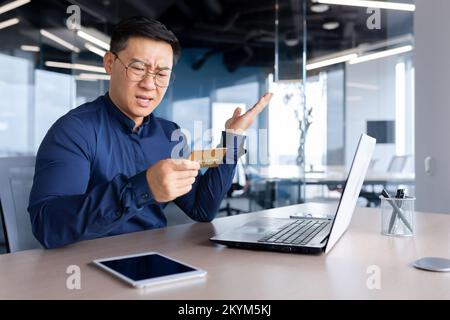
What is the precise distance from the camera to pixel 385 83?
6203mm

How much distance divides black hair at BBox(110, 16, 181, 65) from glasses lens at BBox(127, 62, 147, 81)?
3.3 inches

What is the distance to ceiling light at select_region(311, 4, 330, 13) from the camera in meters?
6.54

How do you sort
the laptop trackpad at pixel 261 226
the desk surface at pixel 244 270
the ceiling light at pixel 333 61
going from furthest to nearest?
the ceiling light at pixel 333 61, the laptop trackpad at pixel 261 226, the desk surface at pixel 244 270

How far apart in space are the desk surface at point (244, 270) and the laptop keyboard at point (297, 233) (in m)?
0.07

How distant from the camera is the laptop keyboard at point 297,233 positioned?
1.16m

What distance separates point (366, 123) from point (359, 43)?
1.40 metres

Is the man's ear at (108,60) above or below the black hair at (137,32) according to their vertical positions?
below

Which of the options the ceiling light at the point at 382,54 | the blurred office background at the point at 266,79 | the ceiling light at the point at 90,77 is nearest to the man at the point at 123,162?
the blurred office background at the point at 266,79

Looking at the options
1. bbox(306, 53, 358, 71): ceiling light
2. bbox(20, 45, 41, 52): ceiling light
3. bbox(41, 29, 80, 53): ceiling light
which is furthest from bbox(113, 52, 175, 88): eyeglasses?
bbox(306, 53, 358, 71): ceiling light

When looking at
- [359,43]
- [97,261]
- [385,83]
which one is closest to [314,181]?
[385,83]

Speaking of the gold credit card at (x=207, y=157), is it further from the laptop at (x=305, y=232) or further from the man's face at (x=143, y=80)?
the man's face at (x=143, y=80)

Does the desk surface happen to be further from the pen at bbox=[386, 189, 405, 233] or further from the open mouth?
the open mouth

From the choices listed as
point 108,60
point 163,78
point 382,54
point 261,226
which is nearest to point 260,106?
point 163,78

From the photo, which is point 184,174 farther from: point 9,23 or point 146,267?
point 9,23
